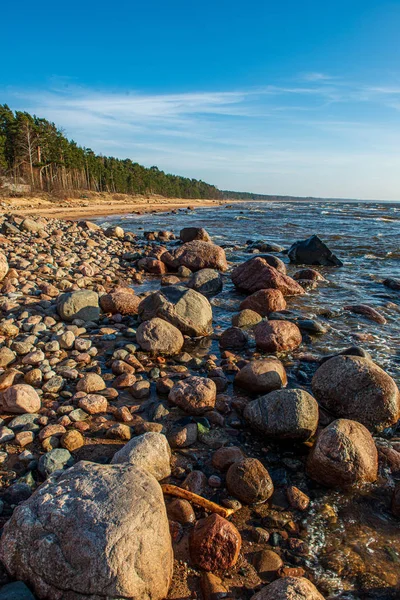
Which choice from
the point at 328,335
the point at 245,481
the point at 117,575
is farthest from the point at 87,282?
the point at 117,575

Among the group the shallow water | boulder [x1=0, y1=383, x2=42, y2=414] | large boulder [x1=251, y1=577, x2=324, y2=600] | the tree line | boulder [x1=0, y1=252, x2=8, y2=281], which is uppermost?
the tree line

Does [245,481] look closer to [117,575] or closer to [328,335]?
[117,575]

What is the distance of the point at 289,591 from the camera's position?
214cm

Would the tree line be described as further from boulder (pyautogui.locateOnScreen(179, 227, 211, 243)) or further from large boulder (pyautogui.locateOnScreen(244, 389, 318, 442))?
large boulder (pyautogui.locateOnScreen(244, 389, 318, 442))

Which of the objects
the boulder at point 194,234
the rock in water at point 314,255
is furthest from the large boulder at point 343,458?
Result: the boulder at point 194,234

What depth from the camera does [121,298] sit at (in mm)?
7332

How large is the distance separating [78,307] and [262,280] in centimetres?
494

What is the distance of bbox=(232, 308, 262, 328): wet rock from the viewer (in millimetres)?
7301

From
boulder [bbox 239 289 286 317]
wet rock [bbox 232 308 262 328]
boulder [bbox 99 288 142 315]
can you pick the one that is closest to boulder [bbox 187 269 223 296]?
boulder [bbox 239 289 286 317]

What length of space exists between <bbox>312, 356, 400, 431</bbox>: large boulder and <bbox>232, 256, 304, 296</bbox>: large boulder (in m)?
5.17

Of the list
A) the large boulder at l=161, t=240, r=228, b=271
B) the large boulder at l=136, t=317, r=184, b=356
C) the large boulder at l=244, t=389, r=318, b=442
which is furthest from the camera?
the large boulder at l=161, t=240, r=228, b=271

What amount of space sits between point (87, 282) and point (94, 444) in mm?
6454

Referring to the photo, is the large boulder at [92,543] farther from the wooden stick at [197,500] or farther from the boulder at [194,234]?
the boulder at [194,234]

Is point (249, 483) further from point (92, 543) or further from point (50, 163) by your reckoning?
point (50, 163)
